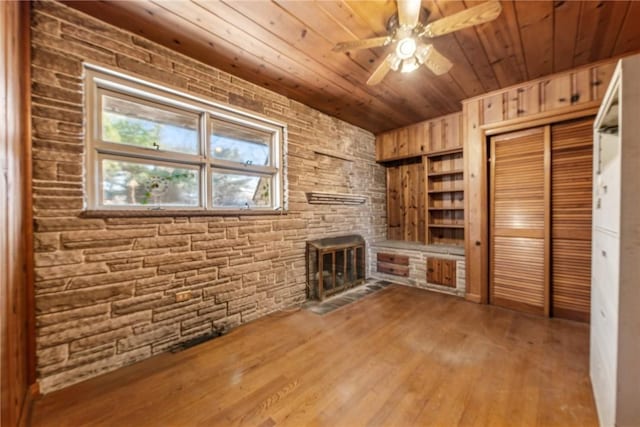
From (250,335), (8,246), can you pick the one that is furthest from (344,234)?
(8,246)

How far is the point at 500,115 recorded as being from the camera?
299cm

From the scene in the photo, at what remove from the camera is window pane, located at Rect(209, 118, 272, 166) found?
2525mm

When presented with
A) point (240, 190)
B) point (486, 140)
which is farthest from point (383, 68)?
point (486, 140)

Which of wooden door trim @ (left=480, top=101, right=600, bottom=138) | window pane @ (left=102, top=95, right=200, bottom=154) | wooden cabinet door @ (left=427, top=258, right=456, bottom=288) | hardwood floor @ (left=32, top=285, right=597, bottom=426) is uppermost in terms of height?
wooden door trim @ (left=480, top=101, right=600, bottom=138)

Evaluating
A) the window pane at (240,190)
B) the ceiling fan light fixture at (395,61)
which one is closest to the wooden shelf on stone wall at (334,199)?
the window pane at (240,190)

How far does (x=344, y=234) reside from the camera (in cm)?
391

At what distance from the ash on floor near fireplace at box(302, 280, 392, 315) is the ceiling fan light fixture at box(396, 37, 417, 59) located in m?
2.60

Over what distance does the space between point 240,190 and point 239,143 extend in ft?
1.67

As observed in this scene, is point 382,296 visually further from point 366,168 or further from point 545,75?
point 545,75

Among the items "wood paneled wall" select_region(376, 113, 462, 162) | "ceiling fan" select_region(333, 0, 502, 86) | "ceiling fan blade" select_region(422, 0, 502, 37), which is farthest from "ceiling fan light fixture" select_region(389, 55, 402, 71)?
"wood paneled wall" select_region(376, 113, 462, 162)

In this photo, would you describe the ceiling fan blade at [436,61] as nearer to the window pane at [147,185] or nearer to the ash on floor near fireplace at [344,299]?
the window pane at [147,185]

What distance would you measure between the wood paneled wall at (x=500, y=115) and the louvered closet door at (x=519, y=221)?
0.11 m

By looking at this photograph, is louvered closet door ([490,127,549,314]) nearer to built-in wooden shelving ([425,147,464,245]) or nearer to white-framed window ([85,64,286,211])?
built-in wooden shelving ([425,147,464,245])

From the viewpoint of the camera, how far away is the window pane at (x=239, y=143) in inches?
99.4
